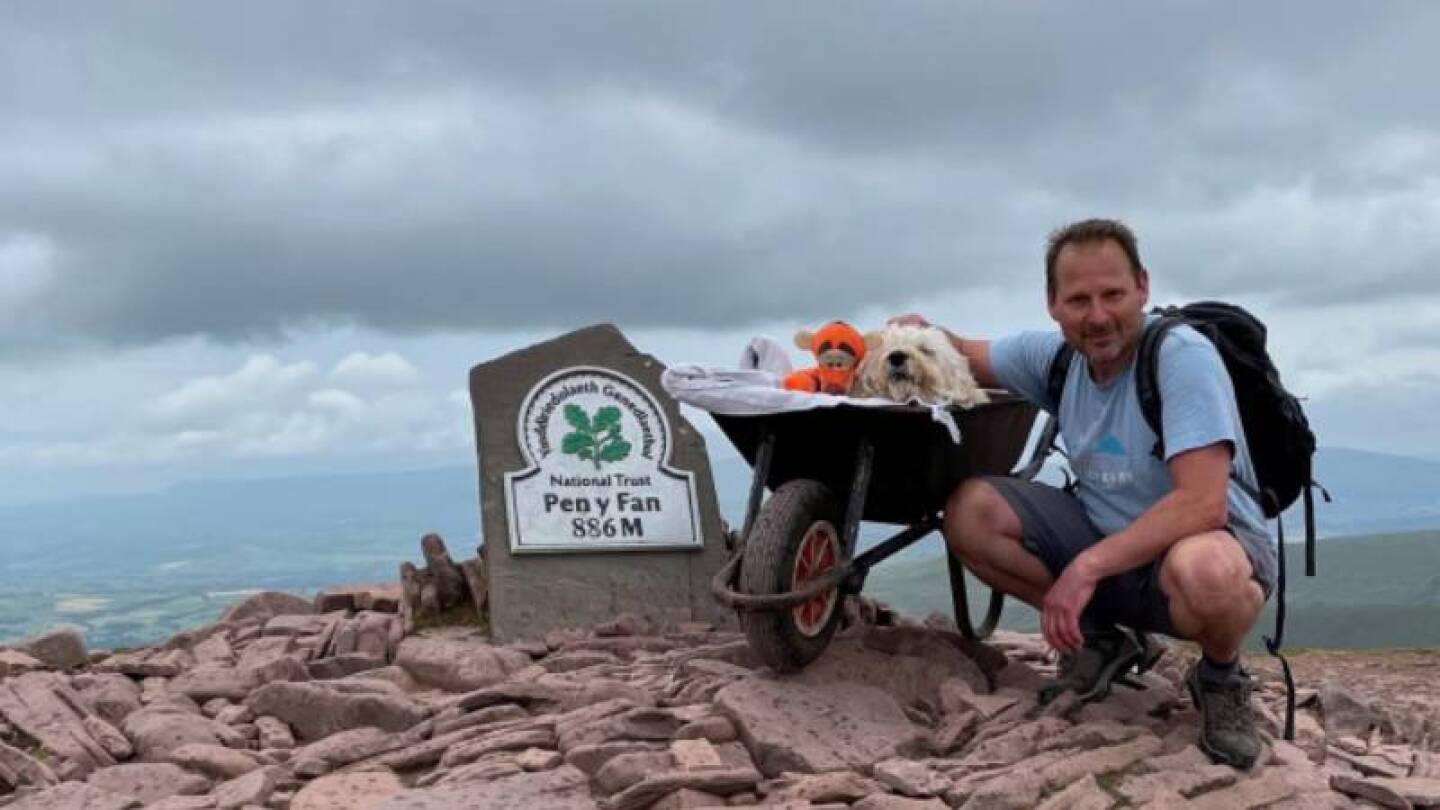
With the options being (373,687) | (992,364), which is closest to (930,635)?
(992,364)

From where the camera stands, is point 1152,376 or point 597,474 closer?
point 1152,376

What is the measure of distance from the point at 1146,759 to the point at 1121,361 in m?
1.37

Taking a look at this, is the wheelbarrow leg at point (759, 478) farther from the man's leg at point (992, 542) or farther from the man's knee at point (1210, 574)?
the man's knee at point (1210, 574)

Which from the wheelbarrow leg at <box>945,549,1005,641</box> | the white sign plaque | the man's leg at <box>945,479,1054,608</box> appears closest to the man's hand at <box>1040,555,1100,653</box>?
the man's leg at <box>945,479,1054,608</box>

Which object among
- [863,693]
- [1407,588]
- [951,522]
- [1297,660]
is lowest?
[1407,588]

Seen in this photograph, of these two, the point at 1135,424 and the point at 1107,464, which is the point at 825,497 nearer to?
the point at 1107,464

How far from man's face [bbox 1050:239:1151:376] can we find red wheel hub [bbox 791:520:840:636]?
4.10 ft

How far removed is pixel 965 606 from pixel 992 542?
91 centimetres

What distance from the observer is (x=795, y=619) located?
5.62 metres

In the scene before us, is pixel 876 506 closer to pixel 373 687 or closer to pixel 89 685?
pixel 373 687

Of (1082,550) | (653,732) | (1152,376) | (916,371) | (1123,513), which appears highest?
(916,371)

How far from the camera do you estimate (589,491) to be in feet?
26.4

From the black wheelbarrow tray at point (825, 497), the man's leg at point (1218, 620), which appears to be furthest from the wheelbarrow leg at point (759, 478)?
the man's leg at point (1218, 620)

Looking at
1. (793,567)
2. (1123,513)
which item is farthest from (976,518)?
(793,567)
